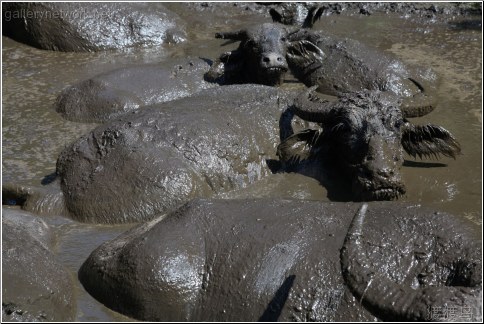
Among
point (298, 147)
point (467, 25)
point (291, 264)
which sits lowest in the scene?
point (467, 25)

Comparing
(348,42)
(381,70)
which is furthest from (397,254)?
(348,42)

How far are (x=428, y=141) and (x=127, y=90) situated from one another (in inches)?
158

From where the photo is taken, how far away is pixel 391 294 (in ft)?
18.1

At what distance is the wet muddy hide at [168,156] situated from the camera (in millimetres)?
7941

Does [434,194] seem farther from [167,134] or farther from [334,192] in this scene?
[167,134]

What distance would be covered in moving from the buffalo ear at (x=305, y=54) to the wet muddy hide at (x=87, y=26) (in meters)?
Answer: 2.93

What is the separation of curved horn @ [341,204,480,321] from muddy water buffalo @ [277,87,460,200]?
193cm

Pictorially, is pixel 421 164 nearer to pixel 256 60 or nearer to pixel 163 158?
pixel 163 158

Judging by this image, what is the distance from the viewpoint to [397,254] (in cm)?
587

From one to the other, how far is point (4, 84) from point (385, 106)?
6043 mm

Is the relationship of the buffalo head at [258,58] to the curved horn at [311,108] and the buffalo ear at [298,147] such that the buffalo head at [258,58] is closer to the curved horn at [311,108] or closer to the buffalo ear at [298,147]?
the curved horn at [311,108]

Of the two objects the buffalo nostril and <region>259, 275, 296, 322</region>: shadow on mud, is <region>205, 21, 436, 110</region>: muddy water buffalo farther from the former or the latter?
<region>259, 275, 296, 322</region>: shadow on mud

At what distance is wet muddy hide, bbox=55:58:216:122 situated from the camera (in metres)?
10.6

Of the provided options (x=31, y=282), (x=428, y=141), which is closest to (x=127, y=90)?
(x=428, y=141)
